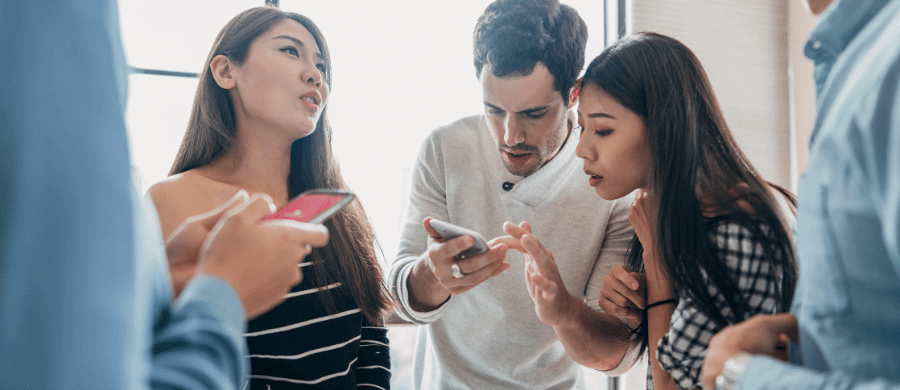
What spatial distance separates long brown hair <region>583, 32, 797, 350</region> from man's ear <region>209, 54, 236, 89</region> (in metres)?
0.92

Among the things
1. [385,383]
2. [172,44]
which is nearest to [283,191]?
[385,383]

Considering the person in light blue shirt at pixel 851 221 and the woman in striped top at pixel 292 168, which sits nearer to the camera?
the person in light blue shirt at pixel 851 221

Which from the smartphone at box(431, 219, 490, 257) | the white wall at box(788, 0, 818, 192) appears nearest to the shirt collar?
the smartphone at box(431, 219, 490, 257)

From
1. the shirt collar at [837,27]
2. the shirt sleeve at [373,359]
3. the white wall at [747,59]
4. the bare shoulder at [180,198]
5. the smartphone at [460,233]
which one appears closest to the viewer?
the shirt collar at [837,27]

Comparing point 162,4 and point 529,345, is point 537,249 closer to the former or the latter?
point 529,345

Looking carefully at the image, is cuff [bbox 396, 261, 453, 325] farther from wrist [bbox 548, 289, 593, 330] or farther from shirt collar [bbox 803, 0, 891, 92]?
shirt collar [bbox 803, 0, 891, 92]

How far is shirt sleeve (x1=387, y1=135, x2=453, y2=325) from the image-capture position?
166 centimetres

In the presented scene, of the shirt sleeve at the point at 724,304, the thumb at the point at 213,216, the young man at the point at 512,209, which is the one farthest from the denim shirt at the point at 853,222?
the young man at the point at 512,209

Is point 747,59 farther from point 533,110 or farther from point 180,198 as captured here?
point 180,198

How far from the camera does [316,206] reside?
934mm

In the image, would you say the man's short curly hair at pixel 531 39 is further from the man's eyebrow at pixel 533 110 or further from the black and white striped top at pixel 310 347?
the black and white striped top at pixel 310 347

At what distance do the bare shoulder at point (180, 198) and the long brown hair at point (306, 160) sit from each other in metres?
0.15

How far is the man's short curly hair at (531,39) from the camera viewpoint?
1550 millimetres

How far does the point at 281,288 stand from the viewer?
2.19 ft
